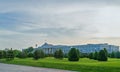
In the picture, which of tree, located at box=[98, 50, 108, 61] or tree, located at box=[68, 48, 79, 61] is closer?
tree, located at box=[98, 50, 108, 61]

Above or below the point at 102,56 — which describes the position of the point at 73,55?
above

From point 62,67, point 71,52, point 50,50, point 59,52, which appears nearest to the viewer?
point 62,67

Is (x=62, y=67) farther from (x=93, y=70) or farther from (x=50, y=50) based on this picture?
(x=50, y=50)

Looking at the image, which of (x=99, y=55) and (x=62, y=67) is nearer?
(x=62, y=67)

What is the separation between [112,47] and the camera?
438 ft

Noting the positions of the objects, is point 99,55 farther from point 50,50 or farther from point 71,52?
point 50,50

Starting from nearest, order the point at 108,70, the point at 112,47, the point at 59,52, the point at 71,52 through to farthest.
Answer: the point at 108,70 → the point at 71,52 → the point at 59,52 → the point at 112,47

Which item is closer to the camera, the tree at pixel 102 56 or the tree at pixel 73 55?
the tree at pixel 102 56

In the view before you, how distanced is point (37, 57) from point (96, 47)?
2960 inches

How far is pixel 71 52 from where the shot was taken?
40.9 m

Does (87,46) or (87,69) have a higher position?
(87,46)

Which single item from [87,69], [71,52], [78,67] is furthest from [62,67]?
[71,52]

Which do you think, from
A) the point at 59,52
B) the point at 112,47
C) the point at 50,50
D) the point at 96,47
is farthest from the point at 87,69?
Answer: the point at 112,47

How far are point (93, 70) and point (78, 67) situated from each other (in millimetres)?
3085
